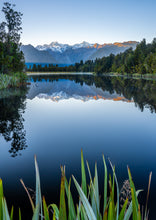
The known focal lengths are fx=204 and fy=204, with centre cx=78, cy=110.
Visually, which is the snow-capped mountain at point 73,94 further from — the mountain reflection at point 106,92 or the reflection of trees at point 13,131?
the reflection of trees at point 13,131

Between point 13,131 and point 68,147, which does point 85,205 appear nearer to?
point 68,147

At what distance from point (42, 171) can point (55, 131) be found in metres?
4.41

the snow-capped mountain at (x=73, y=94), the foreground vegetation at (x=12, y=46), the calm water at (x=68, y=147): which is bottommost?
the calm water at (x=68, y=147)

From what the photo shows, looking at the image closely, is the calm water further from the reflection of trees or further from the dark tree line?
the dark tree line

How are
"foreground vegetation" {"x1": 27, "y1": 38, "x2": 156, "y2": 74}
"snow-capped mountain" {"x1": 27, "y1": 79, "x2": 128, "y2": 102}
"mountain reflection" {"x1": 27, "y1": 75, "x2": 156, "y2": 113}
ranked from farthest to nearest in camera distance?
"foreground vegetation" {"x1": 27, "y1": 38, "x2": 156, "y2": 74} < "snow-capped mountain" {"x1": 27, "y1": 79, "x2": 128, "y2": 102} < "mountain reflection" {"x1": 27, "y1": 75, "x2": 156, "y2": 113}

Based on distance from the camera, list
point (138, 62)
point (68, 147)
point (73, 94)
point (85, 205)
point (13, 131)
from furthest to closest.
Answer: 1. point (138, 62)
2. point (73, 94)
3. point (13, 131)
4. point (68, 147)
5. point (85, 205)

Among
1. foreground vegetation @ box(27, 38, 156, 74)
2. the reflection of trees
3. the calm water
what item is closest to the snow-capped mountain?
the calm water

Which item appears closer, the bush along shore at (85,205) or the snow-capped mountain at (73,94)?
the bush along shore at (85,205)

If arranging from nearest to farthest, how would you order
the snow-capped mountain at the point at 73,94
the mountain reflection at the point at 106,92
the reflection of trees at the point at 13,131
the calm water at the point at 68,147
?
the calm water at the point at 68,147, the reflection of trees at the point at 13,131, the mountain reflection at the point at 106,92, the snow-capped mountain at the point at 73,94

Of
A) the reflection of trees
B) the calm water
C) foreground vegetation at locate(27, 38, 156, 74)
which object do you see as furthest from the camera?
foreground vegetation at locate(27, 38, 156, 74)

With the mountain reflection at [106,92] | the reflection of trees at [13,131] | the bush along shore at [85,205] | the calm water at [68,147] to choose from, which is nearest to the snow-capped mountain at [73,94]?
the mountain reflection at [106,92]

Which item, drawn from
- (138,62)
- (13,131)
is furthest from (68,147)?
(138,62)

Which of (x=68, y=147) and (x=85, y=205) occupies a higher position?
(x=85, y=205)

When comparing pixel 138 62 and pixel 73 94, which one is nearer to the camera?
pixel 73 94
